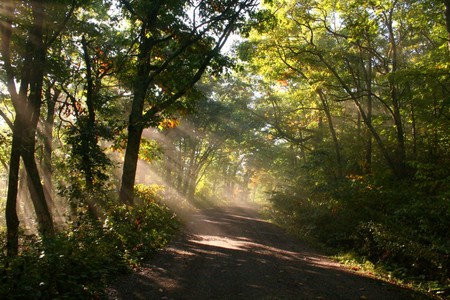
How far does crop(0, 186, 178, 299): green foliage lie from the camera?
16.5 ft

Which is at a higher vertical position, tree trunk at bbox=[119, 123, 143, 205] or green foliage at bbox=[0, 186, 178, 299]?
tree trunk at bbox=[119, 123, 143, 205]

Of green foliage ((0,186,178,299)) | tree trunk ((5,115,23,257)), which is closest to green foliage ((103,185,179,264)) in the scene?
green foliage ((0,186,178,299))

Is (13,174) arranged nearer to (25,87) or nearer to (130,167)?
(25,87)

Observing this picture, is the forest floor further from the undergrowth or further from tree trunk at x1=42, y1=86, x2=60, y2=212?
tree trunk at x1=42, y1=86, x2=60, y2=212

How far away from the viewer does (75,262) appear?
21.0ft

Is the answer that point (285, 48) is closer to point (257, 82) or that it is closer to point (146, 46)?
point (146, 46)

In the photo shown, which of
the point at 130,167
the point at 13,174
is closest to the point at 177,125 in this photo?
the point at 130,167

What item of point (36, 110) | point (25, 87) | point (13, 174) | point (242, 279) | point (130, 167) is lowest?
point (242, 279)

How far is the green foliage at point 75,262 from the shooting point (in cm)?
504

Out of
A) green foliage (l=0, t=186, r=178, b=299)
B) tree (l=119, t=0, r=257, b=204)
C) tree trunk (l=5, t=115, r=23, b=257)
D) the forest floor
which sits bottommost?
the forest floor

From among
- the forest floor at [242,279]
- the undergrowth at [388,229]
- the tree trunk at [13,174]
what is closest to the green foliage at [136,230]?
the forest floor at [242,279]

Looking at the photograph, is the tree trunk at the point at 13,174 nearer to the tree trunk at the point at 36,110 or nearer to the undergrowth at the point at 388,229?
the tree trunk at the point at 36,110

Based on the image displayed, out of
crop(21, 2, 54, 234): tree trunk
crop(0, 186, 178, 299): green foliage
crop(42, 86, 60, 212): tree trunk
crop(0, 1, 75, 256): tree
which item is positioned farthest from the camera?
crop(42, 86, 60, 212): tree trunk

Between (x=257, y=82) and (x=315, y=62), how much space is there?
1015 centimetres
